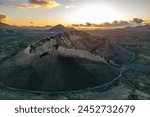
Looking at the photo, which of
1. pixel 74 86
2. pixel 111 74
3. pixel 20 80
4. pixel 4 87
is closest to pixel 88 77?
pixel 74 86

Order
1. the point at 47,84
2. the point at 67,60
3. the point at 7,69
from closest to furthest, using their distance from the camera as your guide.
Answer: the point at 47,84
the point at 67,60
the point at 7,69

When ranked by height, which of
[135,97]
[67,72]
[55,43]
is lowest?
[135,97]

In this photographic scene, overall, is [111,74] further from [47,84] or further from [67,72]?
[47,84]

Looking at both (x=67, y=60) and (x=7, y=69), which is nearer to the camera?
(x=67, y=60)

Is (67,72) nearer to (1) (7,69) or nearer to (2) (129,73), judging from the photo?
(1) (7,69)

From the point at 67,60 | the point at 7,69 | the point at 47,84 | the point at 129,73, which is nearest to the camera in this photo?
the point at 47,84

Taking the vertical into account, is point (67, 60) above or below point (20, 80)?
above
